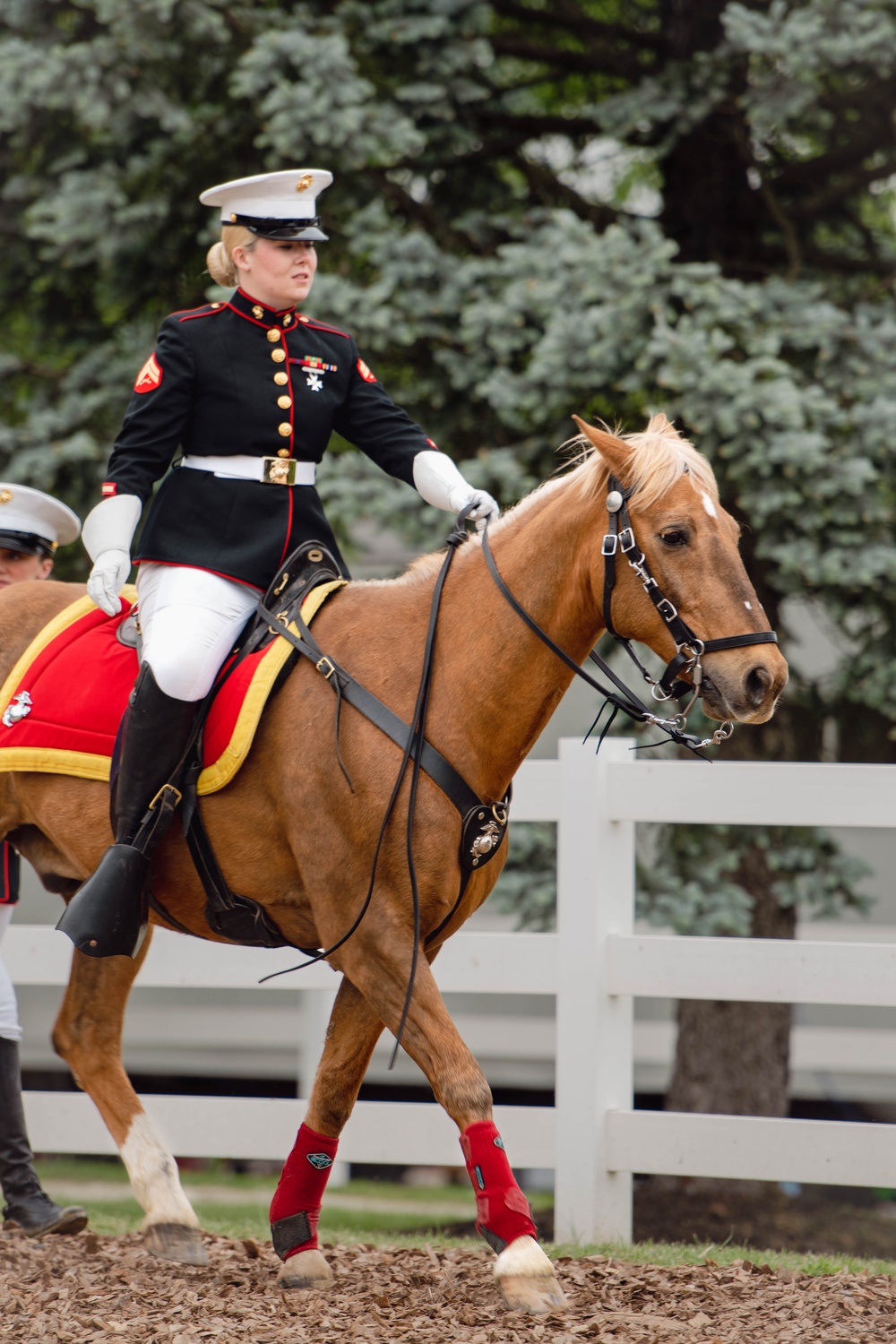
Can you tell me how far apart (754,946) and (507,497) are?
2.36 m

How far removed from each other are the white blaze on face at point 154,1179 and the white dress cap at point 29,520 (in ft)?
6.78

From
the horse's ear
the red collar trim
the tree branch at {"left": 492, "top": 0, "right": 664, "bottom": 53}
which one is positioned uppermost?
the tree branch at {"left": 492, "top": 0, "right": 664, "bottom": 53}

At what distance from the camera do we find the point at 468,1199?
8.07 metres

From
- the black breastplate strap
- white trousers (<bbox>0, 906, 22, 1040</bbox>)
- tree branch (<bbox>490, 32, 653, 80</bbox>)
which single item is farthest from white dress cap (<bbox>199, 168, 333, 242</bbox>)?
tree branch (<bbox>490, 32, 653, 80</bbox>)

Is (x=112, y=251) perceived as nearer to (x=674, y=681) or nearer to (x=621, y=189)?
(x=621, y=189)

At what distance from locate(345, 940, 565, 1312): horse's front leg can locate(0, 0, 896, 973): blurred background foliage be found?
3121 millimetres

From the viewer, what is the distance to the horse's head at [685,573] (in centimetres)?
330

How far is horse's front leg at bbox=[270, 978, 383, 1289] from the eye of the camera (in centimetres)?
407

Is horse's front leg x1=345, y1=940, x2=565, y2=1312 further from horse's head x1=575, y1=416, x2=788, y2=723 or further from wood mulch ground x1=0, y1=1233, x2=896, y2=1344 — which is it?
→ horse's head x1=575, y1=416, x2=788, y2=723

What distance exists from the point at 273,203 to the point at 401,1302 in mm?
2950

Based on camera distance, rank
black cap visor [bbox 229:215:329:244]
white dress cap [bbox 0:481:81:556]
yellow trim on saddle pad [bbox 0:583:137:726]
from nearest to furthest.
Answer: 1. black cap visor [bbox 229:215:329:244]
2. yellow trim on saddle pad [bbox 0:583:137:726]
3. white dress cap [bbox 0:481:81:556]

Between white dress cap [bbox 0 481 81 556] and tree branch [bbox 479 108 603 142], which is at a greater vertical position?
tree branch [bbox 479 108 603 142]

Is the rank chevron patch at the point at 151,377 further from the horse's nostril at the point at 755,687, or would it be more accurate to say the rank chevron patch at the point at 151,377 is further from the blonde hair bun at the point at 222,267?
the horse's nostril at the point at 755,687

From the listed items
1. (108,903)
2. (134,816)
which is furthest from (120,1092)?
(134,816)
